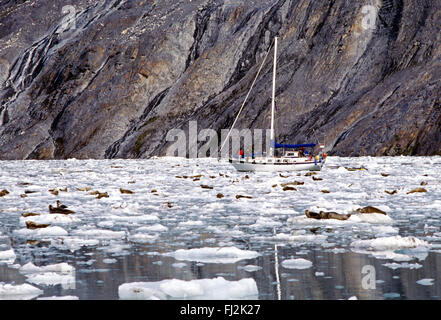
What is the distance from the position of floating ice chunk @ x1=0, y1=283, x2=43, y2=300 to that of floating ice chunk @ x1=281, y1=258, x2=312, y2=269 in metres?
3.32

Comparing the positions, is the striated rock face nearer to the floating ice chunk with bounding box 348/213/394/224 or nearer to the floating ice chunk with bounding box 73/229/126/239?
the floating ice chunk with bounding box 348/213/394/224

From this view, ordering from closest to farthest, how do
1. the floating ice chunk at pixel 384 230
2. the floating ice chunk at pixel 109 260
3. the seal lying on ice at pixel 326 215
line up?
the floating ice chunk at pixel 109 260 < the floating ice chunk at pixel 384 230 < the seal lying on ice at pixel 326 215

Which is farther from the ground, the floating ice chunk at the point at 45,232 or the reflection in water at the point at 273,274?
the floating ice chunk at the point at 45,232

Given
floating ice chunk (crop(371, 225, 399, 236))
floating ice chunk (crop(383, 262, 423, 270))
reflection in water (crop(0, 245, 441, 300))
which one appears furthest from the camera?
floating ice chunk (crop(371, 225, 399, 236))

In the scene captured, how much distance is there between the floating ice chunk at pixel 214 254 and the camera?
30.3ft

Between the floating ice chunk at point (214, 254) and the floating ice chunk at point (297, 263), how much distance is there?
0.69m

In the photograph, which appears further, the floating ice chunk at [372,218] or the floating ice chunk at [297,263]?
the floating ice chunk at [372,218]

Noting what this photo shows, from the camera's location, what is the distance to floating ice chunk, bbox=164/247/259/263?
363 inches

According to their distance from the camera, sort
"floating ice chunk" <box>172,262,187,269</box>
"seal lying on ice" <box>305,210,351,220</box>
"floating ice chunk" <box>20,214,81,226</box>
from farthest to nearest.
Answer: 1. "floating ice chunk" <box>20,214,81,226</box>
2. "seal lying on ice" <box>305,210,351,220</box>
3. "floating ice chunk" <box>172,262,187,269</box>

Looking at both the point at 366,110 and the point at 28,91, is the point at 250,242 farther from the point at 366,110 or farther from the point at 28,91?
the point at 28,91

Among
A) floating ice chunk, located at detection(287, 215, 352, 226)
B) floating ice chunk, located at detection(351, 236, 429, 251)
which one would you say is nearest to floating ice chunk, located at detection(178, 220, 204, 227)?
floating ice chunk, located at detection(287, 215, 352, 226)

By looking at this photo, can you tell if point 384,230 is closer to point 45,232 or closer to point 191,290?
point 191,290

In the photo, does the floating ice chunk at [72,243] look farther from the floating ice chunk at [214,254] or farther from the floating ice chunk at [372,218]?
the floating ice chunk at [372,218]

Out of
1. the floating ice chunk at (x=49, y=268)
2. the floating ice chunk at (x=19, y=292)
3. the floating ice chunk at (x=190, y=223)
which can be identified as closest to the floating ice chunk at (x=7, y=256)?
the floating ice chunk at (x=49, y=268)
